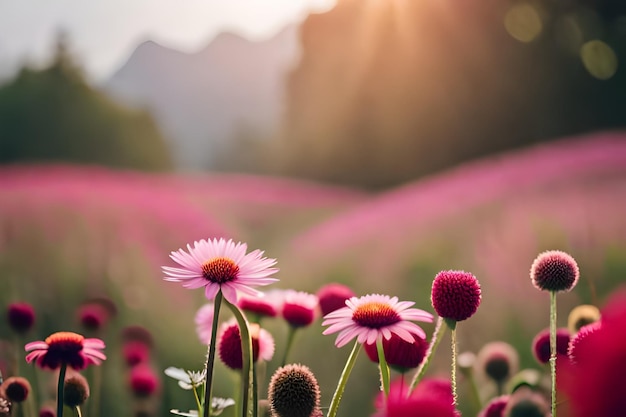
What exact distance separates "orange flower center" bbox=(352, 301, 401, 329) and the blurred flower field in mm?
471

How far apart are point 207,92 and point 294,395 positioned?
642 centimetres

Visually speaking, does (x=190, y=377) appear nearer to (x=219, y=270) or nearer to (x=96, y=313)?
(x=219, y=270)

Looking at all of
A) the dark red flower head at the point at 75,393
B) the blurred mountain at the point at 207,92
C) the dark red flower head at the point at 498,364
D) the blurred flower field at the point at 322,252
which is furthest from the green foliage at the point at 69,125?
the dark red flower head at the point at 75,393

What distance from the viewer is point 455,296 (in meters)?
0.38

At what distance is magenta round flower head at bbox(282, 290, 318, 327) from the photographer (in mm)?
576

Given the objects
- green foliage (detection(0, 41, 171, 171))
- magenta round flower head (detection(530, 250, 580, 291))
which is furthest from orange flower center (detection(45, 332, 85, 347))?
green foliage (detection(0, 41, 171, 171))

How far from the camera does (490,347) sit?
0.81m

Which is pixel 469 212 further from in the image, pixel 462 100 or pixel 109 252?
pixel 462 100

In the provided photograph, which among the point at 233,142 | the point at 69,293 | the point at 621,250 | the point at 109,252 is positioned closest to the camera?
the point at 621,250

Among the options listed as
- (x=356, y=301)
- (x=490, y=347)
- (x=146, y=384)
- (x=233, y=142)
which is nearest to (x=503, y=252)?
(x=490, y=347)

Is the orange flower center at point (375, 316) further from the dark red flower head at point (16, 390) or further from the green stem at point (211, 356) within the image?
the dark red flower head at point (16, 390)

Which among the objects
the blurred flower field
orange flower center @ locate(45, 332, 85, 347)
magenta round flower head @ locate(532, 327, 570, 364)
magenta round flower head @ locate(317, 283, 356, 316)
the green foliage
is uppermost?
the green foliage

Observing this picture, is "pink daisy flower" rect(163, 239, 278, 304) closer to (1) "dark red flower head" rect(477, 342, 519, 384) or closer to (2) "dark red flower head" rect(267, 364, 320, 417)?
(2) "dark red flower head" rect(267, 364, 320, 417)

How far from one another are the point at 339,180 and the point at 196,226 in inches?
110
